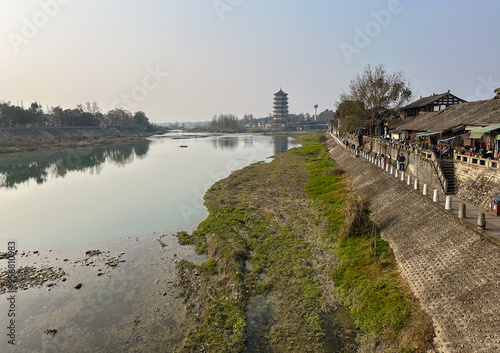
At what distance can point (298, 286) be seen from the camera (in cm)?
1421

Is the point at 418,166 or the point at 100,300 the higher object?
the point at 418,166

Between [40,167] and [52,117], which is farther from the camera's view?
[52,117]

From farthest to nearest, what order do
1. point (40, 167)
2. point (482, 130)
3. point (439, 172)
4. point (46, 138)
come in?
point (46, 138)
point (40, 167)
point (439, 172)
point (482, 130)

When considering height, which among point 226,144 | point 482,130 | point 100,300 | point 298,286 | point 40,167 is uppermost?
point 482,130

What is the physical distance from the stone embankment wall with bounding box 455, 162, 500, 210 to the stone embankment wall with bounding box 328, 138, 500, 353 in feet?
7.23

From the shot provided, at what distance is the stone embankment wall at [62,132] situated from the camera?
99.0 metres

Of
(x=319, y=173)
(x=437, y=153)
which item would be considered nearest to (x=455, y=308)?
(x=437, y=153)

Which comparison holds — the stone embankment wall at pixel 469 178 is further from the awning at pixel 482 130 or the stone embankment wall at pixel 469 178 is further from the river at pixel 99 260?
the river at pixel 99 260

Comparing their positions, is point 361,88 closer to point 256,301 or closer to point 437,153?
point 437,153

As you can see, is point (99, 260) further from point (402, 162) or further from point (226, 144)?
point (226, 144)

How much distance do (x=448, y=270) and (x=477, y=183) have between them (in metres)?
8.54

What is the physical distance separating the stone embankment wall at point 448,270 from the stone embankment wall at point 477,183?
7.23ft

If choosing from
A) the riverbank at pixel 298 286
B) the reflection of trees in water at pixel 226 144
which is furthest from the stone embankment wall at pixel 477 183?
the reflection of trees in water at pixel 226 144

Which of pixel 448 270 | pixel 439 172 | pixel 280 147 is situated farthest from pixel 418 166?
pixel 280 147
